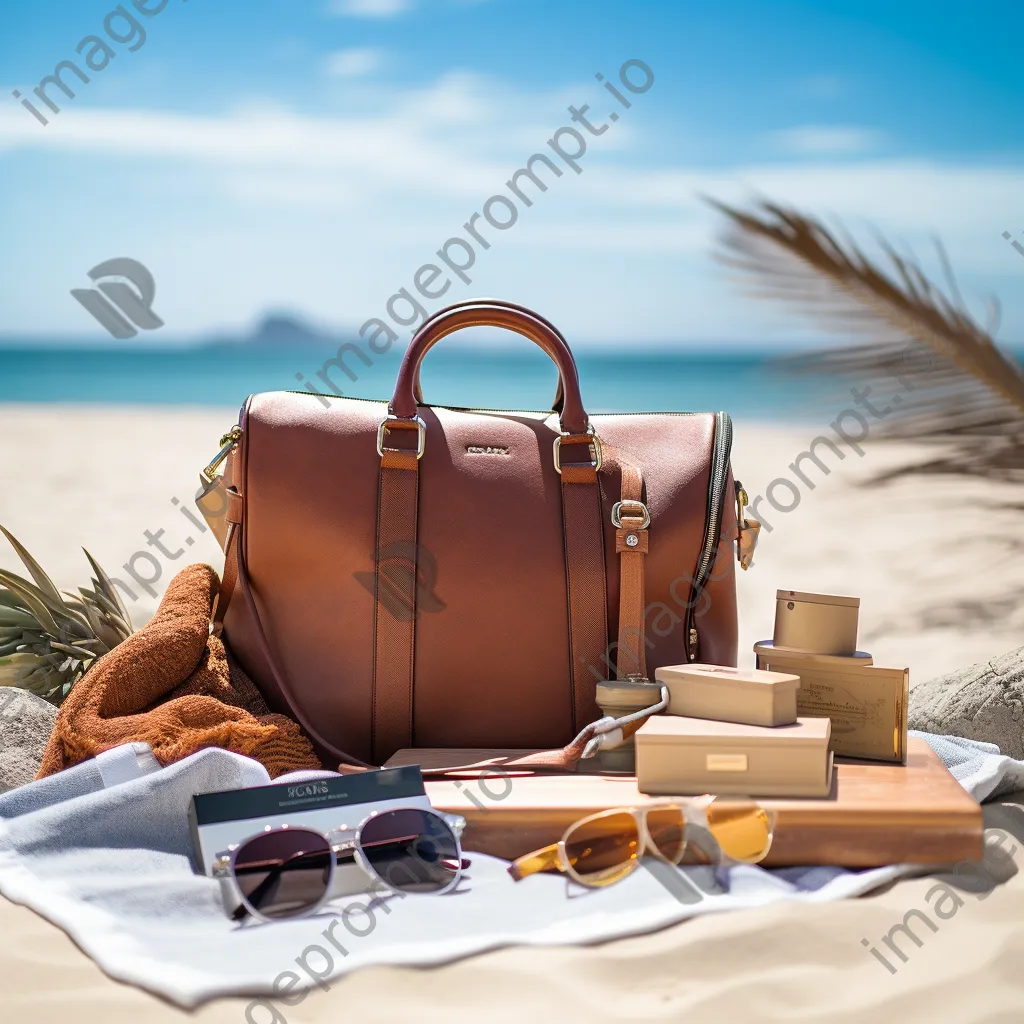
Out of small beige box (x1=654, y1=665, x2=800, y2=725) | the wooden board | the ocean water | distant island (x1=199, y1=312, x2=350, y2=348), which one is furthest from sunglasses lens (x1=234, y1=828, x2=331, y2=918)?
A: distant island (x1=199, y1=312, x2=350, y2=348)

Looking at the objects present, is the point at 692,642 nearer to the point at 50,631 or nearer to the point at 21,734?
the point at 21,734

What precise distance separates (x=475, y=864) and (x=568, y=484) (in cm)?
84

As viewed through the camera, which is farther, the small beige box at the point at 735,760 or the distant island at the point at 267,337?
the distant island at the point at 267,337

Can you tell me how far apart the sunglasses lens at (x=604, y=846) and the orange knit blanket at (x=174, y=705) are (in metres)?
0.69

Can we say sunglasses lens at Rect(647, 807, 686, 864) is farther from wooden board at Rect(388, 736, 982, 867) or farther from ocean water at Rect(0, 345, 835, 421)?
ocean water at Rect(0, 345, 835, 421)

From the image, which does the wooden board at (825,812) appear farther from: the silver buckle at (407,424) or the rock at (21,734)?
the rock at (21,734)

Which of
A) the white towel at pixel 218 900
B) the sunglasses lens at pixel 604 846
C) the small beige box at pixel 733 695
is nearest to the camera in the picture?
the white towel at pixel 218 900

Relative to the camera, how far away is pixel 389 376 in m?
17.1

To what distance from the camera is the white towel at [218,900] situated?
1365mm

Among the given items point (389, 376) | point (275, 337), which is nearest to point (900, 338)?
point (389, 376)

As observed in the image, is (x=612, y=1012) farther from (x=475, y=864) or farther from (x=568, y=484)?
(x=568, y=484)

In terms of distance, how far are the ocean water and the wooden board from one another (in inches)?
548

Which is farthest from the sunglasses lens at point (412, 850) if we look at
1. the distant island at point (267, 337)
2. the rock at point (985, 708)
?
the distant island at point (267, 337)

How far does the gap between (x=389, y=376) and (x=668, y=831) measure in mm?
15776
